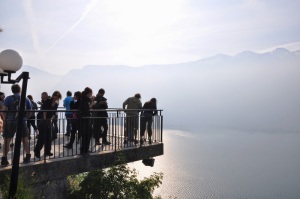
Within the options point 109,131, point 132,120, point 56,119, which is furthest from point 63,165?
point 132,120

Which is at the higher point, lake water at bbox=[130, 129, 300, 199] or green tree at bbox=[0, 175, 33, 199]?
green tree at bbox=[0, 175, 33, 199]

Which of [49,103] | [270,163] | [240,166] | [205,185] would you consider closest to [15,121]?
[49,103]

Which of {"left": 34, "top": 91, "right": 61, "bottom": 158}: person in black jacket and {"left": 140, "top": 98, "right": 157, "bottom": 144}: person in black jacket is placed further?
{"left": 140, "top": 98, "right": 157, "bottom": 144}: person in black jacket

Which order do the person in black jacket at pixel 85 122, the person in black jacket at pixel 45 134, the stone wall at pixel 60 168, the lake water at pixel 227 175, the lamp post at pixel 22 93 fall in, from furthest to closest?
the lake water at pixel 227 175, the person in black jacket at pixel 85 122, the person in black jacket at pixel 45 134, the stone wall at pixel 60 168, the lamp post at pixel 22 93

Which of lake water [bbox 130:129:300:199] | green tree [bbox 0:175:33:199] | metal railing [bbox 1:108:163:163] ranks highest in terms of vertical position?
metal railing [bbox 1:108:163:163]

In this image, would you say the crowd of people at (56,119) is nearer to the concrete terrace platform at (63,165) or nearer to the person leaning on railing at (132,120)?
the person leaning on railing at (132,120)

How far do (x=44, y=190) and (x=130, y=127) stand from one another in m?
3.47

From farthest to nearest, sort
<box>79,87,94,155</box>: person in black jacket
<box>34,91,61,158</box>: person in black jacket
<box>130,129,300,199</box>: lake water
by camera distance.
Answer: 1. <box>130,129,300,199</box>: lake water
2. <box>79,87,94,155</box>: person in black jacket
3. <box>34,91,61,158</box>: person in black jacket

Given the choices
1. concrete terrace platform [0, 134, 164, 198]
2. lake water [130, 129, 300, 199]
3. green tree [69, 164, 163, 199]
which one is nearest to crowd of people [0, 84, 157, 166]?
concrete terrace platform [0, 134, 164, 198]

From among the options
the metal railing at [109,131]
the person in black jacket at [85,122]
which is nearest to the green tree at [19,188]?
the metal railing at [109,131]

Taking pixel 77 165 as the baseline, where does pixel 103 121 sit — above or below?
above

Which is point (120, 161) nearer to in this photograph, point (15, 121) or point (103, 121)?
point (103, 121)

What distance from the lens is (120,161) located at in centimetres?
834

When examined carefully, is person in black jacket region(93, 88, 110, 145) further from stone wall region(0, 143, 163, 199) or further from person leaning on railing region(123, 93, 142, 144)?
stone wall region(0, 143, 163, 199)
